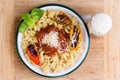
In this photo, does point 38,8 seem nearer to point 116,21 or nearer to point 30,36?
point 30,36

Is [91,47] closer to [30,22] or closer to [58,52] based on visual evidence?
[58,52]

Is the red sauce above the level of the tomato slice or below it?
above

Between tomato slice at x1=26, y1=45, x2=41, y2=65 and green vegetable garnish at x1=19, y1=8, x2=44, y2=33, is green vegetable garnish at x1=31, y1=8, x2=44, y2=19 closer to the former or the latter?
green vegetable garnish at x1=19, y1=8, x2=44, y2=33

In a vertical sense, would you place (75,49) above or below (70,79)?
above

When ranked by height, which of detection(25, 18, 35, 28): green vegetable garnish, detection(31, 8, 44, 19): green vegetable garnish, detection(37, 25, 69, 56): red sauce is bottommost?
detection(37, 25, 69, 56): red sauce

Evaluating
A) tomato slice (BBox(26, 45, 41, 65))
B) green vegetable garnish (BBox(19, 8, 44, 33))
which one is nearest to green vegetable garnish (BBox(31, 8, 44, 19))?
green vegetable garnish (BBox(19, 8, 44, 33))

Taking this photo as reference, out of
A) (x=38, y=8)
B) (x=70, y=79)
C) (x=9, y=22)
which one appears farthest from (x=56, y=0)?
(x=70, y=79)
